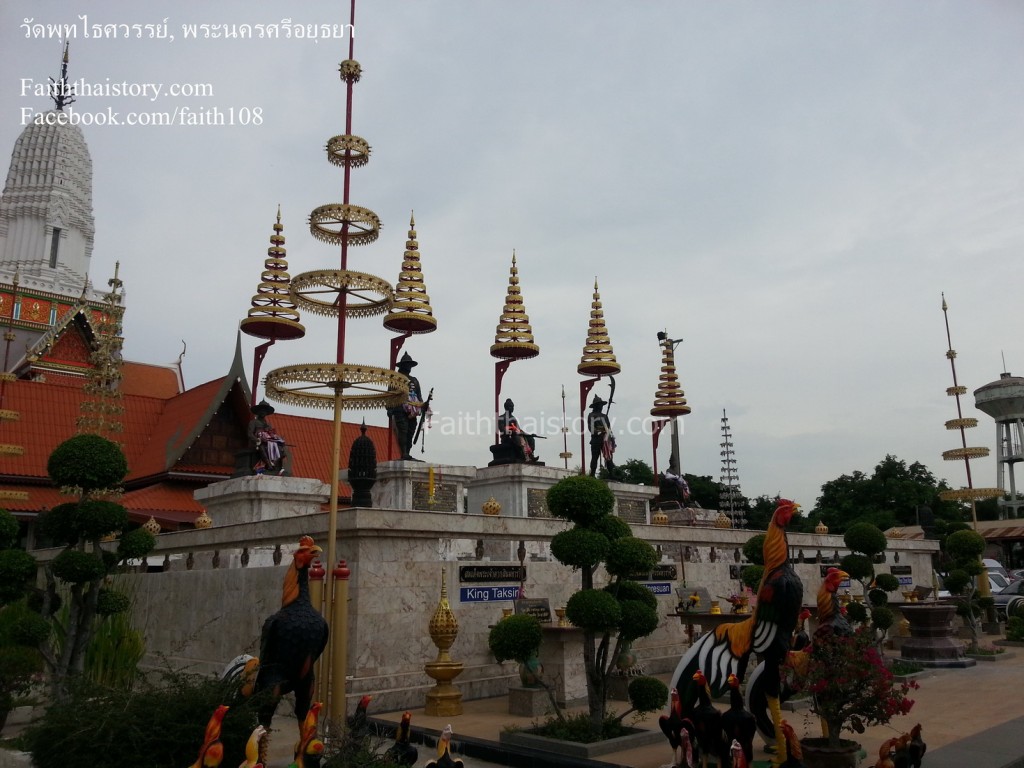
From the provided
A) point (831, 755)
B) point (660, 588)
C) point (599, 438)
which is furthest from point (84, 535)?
point (599, 438)

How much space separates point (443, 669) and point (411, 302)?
14363 mm

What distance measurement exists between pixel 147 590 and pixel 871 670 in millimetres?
13159

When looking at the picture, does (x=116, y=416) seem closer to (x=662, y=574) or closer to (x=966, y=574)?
(x=662, y=574)

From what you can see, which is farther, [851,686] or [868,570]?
[868,570]

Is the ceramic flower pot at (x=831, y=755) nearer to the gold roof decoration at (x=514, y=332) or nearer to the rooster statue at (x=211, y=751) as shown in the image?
the rooster statue at (x=211, y=751)

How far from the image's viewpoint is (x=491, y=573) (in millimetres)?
12336

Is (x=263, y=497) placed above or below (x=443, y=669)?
above

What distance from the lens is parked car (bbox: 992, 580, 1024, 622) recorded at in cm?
2326

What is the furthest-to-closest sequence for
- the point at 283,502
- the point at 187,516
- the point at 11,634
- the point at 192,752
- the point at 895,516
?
the point at 895,516 < the point at 187,516 < the point at 283,502 < the point at 11,634 < the point at 192,752

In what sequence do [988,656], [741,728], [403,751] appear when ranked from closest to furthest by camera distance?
[741,728]
[403,751]
[988,656]

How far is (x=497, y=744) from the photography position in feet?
28.7

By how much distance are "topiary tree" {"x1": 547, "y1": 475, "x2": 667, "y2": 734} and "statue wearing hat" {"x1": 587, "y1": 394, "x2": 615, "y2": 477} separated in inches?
541

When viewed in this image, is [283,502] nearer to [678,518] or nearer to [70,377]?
[678,518]

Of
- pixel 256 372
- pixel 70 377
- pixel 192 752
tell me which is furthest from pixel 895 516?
pixel 192 752
